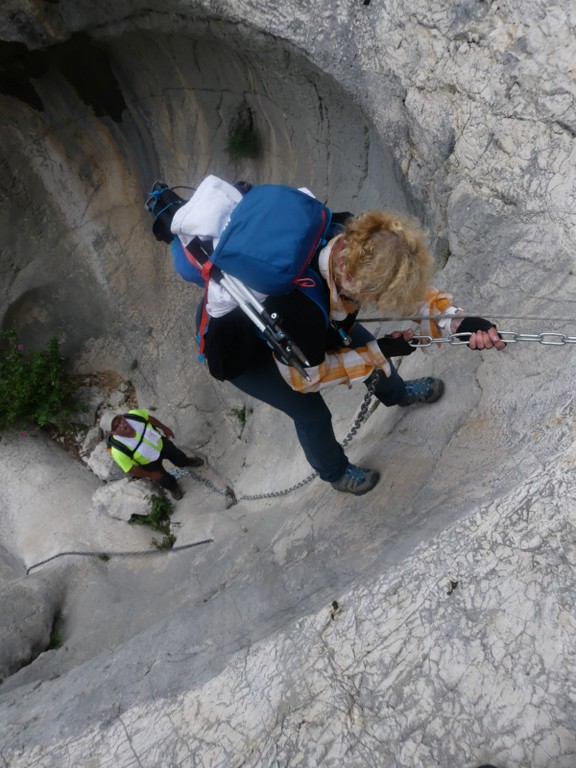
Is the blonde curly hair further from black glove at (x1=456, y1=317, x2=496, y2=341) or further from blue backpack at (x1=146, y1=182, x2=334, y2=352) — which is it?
black glove at (x1=456, y1=317, x2=496, y2=341)

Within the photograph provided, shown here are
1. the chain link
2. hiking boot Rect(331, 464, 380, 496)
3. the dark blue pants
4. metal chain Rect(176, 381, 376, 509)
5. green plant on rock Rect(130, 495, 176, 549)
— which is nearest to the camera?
the chain link

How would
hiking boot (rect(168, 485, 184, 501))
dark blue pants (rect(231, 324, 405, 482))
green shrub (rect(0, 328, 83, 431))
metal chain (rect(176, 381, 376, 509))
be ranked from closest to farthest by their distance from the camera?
dark blue pants (rect(231, 324, 405, 482)), metal chain (rect(176, 381, 376, 509)), hiking boot (rect(168, 485, 184, 501)), green shrub (rect(0, 328, 83, 431))

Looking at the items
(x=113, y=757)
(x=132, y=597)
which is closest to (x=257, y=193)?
(x=113, y=757)

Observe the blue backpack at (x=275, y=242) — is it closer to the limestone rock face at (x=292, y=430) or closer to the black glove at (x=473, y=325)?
the black glove at (x=473, y=325)

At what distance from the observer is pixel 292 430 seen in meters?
3.66

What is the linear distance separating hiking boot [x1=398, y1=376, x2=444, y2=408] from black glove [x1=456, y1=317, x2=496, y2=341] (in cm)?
58

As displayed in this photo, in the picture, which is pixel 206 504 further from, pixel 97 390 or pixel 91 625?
pixel 97 390

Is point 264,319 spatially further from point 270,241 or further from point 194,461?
point 194,461

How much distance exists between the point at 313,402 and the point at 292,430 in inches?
57.8

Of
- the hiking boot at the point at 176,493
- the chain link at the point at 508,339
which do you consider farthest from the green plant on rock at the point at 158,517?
the chain link at the point at 508,339

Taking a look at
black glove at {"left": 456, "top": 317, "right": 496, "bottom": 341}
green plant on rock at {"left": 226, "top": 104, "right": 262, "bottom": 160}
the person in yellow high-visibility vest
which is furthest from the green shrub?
black glove at {"left": 456, "top": 317, "right": 496, "bottom": 341}

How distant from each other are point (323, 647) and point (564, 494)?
0.81m

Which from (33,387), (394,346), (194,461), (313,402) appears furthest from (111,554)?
(394,346)

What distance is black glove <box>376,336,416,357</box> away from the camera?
191 centimetres
